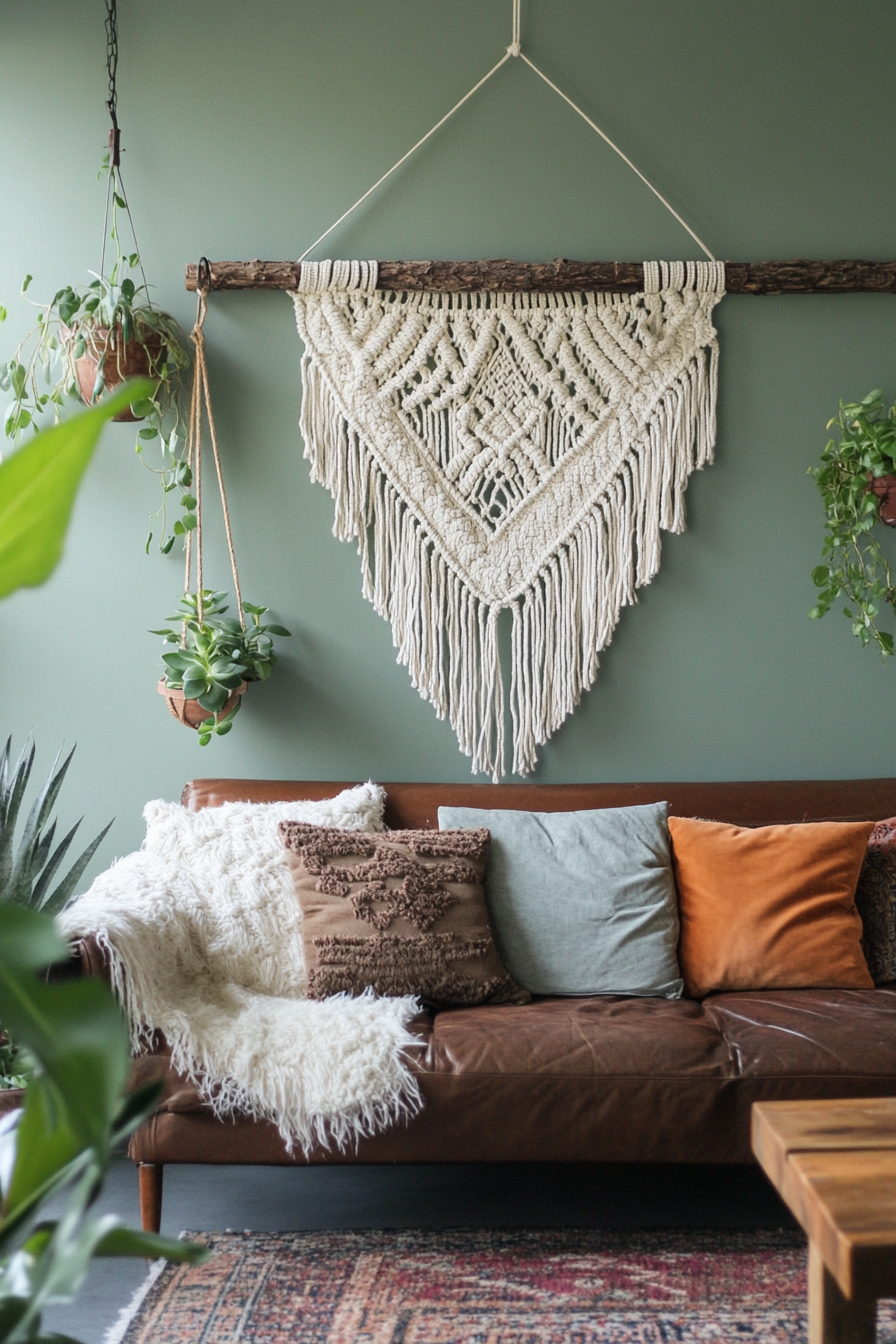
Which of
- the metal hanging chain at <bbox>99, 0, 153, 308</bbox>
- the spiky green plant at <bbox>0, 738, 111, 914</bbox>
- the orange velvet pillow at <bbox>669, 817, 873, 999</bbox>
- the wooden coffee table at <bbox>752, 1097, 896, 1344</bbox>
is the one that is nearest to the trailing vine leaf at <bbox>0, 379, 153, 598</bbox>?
the wooden coffee table at <bbox>752, 1097, 896, 1344</bbox>

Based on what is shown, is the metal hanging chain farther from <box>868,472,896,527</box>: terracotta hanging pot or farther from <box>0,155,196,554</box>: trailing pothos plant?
<box>868,472,896,527</box>: terracotta hanging pot

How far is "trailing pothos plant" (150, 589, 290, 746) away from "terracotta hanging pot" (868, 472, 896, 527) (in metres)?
1.39

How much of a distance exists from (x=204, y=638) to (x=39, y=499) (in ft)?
6.31

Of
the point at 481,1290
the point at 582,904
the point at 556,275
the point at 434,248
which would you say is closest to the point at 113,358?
the point at 434,248

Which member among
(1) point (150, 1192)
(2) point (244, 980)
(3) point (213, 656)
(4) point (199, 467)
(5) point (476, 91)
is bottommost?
(1) point (150, 1192)

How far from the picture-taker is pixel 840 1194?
3.97ft

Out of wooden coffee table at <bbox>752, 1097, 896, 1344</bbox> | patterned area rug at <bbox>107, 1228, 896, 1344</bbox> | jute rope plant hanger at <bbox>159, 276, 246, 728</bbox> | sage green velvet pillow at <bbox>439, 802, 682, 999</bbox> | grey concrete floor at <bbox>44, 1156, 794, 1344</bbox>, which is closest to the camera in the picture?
wooden coffee table at <bbox>752, 1097, 896, 1344</bbox>

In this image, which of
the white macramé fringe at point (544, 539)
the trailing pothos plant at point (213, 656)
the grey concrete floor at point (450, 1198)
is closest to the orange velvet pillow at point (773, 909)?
the grey concrete floor at point (450, 1198)

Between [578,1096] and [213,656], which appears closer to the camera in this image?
[578,1096]

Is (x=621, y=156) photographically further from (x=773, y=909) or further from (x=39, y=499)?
(x=39, y=499)

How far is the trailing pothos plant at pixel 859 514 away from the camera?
94.7 inches

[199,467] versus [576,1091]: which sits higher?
[199,467]

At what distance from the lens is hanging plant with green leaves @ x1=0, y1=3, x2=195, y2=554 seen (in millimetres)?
2338

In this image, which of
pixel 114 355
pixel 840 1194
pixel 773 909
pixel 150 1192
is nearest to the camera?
pixel 840 1194
